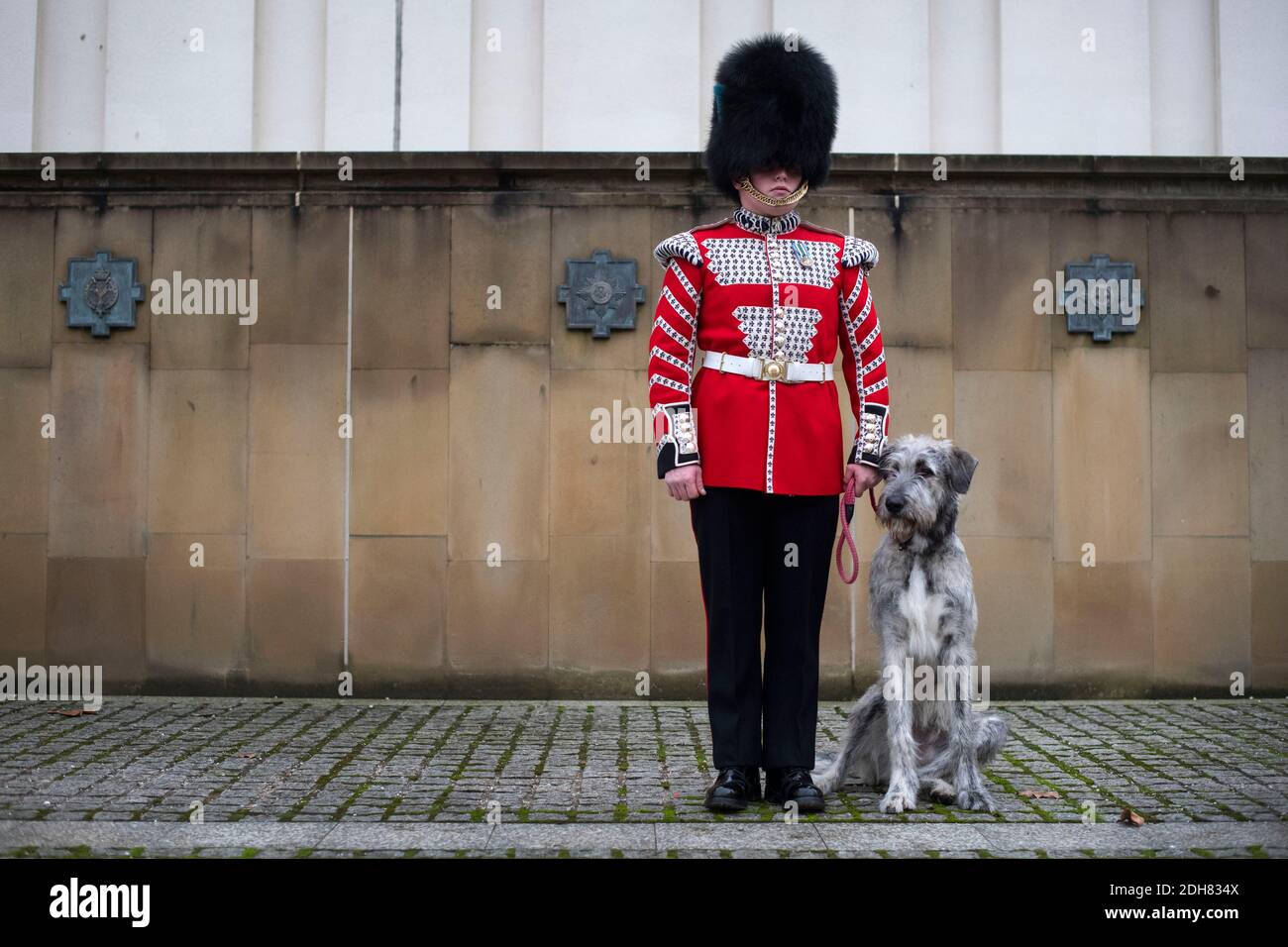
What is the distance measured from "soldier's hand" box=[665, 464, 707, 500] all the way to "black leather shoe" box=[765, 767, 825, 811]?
4.14 ft

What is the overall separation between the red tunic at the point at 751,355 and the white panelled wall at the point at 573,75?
16.9ft

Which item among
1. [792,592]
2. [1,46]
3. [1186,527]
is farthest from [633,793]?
[1,46]

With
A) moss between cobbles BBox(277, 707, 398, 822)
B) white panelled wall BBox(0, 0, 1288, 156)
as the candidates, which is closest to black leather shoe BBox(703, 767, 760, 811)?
moss between cobbles BBox(277, 707, 398, 822)

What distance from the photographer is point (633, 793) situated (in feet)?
19.2

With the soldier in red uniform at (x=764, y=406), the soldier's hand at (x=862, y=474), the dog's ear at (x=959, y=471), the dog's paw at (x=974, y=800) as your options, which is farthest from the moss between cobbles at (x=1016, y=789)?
the soldier's hand at (x=862, y=474)

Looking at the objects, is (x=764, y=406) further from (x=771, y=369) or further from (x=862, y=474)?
(x=862, y=474)

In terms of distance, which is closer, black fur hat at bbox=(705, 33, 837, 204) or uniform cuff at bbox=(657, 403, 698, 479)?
uniform cuff at bbox=(657, 403, 698, 479)

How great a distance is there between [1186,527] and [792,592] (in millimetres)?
4612

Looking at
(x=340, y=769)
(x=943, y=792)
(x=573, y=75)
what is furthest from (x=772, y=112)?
(x=573, y=75)

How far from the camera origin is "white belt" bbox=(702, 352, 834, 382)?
5.48m

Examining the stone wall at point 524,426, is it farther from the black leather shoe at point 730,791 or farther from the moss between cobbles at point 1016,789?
the black leather shoe at point 730,791

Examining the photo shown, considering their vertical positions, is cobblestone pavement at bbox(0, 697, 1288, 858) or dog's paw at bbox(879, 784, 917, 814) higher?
dog's paw at bbox(879, 784, 917, 814)

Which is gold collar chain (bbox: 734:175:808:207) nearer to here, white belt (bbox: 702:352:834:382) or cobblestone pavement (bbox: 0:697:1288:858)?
white belt (bbox: 702:352:834:382)

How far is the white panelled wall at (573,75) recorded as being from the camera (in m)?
10.4
